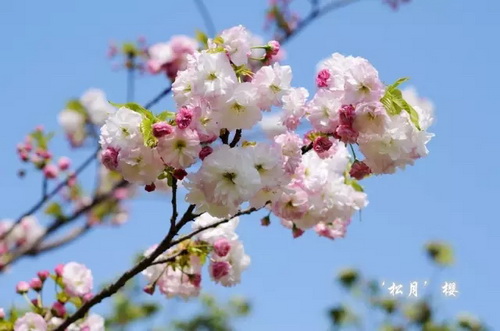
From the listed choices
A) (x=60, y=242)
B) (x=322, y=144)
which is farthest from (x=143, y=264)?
(x=60, y=242)

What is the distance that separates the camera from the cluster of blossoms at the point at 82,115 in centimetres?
534

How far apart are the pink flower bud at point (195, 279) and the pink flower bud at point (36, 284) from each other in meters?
0.51

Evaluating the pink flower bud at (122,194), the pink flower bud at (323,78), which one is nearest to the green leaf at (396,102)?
the pink flower bud at (323,78)

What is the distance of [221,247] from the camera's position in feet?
7.41

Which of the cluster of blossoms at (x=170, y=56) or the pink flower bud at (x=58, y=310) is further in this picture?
the cluster of blossoms at (x=170, y=56)

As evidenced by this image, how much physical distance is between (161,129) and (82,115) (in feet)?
13.2

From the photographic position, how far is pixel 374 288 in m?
10.2

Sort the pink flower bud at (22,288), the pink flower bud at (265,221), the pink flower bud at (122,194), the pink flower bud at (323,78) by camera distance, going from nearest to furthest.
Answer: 1. the pink flower bud at (323,78)
2. the pink flower bud at (265,221)
3. the pink flower bud at (22,288)
4. the pink flower bud at (122,194)

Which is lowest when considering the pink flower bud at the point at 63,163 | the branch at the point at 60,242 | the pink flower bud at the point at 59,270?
the pink flower bud at the point at 59,270

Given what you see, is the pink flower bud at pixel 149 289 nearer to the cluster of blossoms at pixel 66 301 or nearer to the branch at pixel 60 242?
the cluster of blossoms at pixel 66 301

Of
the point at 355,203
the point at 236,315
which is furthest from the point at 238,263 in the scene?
the point at 236,315

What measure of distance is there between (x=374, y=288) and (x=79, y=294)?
8275 millimetres

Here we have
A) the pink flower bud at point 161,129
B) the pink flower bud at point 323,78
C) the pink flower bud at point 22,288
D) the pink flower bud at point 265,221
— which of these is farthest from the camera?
the pink flower bud at point 22,288

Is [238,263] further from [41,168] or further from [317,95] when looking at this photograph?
[41,168]
